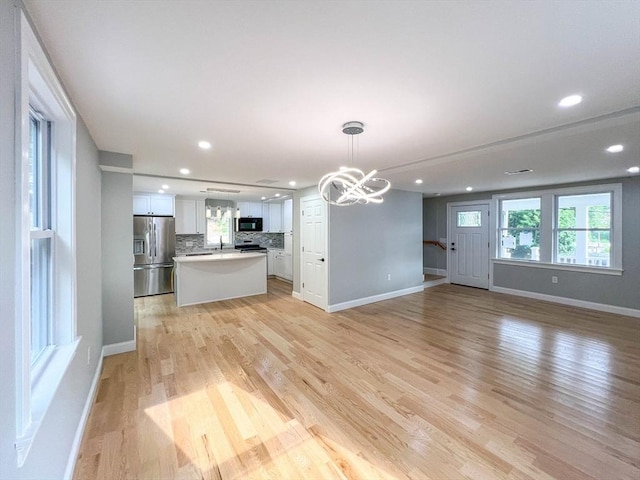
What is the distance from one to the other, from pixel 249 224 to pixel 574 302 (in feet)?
25.3

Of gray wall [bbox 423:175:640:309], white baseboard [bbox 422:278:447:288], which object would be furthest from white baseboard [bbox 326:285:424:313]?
gray wall [bbox 423:175:640:309]

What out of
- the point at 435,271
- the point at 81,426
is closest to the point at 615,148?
the point at 435,271

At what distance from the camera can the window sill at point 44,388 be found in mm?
964

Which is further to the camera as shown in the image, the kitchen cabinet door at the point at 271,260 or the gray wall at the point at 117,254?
the kitchen cabinet door at the point at 271,260

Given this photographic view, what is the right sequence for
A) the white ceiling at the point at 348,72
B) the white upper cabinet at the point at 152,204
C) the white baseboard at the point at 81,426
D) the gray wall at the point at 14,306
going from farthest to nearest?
1. the white upper cabinet at the point at 152,204
2. the white baseboard at the point at 81,426
3. the white ceiling at the point at 348,72
4. the gray wall at the point at 14,306

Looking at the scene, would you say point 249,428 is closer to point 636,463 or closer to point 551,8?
point 636,463

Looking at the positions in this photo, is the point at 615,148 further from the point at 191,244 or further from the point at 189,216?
the point at 191,244

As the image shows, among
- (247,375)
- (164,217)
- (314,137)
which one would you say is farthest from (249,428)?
(164,217)

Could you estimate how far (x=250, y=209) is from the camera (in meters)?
8.27

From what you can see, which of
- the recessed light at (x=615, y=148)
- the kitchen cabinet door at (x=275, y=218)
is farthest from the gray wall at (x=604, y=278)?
the kitchen cabinet door at (x=275, y=218)

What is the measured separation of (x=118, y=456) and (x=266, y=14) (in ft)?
8.73

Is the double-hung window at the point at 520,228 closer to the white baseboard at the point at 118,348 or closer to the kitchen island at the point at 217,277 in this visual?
the kitchen island at the point at 217,277

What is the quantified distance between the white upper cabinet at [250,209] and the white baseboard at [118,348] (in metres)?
5.14

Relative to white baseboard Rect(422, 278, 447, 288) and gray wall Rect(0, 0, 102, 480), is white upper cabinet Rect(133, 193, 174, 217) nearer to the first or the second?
gray wall Rect(0, 0, 102, 480)
